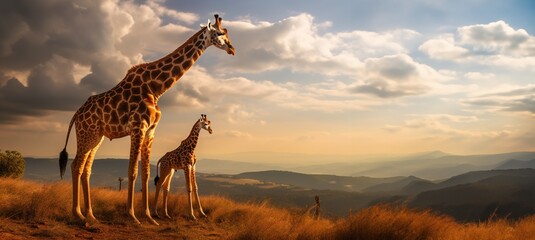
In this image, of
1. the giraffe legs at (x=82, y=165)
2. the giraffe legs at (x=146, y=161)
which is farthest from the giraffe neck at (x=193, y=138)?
the giraffe legs at (x=82, y=165)

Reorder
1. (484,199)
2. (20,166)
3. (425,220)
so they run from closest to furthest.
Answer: (425,220) → (20,166) → (484,199)

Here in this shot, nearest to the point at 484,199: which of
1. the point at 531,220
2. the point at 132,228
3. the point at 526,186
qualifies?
the point at 526,186

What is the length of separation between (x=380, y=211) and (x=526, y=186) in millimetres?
121478

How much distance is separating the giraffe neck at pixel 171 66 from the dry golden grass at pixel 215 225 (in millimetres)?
3874

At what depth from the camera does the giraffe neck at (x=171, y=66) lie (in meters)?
11.3

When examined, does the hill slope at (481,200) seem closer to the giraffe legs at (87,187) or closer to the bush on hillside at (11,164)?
the bush on hillside at (11,164)

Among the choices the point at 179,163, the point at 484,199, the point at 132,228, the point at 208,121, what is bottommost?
the point at 484,199

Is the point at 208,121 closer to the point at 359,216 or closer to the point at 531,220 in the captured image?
the point at 359,216

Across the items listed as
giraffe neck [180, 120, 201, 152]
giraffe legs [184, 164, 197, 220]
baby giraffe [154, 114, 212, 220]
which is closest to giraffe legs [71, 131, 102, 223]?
baby giraffe [154, 114, 212, 220]

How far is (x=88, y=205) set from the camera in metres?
10.9

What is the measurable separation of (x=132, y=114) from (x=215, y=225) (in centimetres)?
485

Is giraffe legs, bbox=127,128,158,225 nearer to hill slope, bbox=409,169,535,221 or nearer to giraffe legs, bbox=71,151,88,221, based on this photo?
giraffe legs, bbox=71,151,88,221

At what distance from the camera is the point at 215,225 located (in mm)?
13117

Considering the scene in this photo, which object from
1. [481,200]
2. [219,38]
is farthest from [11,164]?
[481,200]
